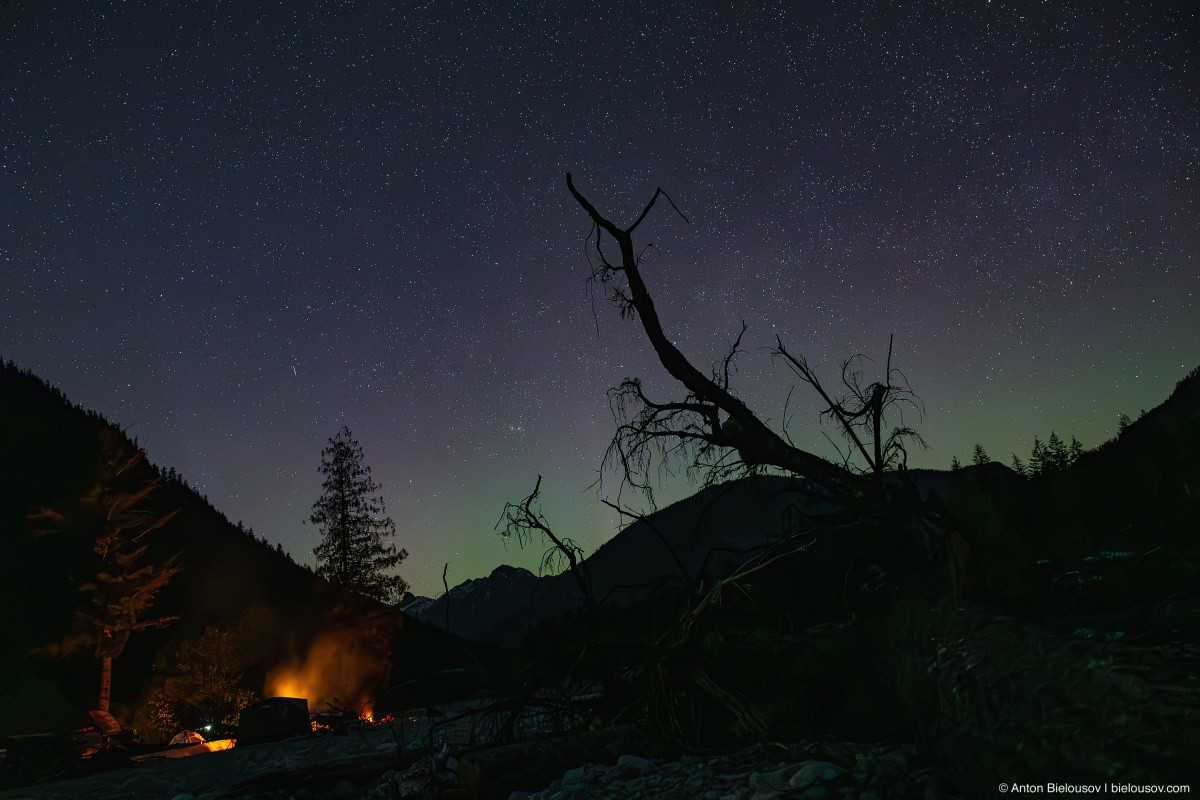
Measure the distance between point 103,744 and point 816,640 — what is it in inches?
597

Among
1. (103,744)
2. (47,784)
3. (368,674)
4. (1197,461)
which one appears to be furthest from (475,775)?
(368,674)

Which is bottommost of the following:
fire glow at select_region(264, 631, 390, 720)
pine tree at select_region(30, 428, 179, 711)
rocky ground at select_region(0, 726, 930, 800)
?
rocky ground at select_region(0, 726, 930, 800)

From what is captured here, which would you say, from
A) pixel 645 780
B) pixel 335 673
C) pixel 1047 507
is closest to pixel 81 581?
pixel 335 673

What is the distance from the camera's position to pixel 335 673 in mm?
27281

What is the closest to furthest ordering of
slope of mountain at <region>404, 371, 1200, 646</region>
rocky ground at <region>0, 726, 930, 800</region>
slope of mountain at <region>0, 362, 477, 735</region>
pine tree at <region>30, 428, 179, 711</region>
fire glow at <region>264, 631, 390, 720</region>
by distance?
rocky ground at <region>0, 726, 930, 800</region>, slope of mountain at <region>404, 371, 1200, 646</region>, pine tree at <region>30, 428, 179, 711</region>, slope of mountain at <region>0, 362, 477, 735</region>, fire glow at <region>264, 631, 390, 720</region>

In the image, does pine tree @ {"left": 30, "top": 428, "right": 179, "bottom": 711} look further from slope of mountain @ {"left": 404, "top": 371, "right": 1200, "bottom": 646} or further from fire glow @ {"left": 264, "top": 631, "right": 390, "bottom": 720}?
slope of mountain @ {"left": 404, "top": 371, "right": 1200, "bottom": 646}

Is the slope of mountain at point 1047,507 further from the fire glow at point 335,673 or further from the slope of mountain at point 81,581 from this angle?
the fire glow at point 335,673

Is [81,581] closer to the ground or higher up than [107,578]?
higher up

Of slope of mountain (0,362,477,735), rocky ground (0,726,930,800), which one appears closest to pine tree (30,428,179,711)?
slope of mountain (0,362,477,735)

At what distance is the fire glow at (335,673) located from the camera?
1016 inches

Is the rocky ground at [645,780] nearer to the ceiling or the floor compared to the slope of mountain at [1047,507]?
nearer to the floor

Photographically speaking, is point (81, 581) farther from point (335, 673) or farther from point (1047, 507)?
point (1047, 507)

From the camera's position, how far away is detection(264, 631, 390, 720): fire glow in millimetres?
25797

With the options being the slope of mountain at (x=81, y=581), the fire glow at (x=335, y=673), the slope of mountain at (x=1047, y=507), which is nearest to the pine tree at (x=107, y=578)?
the slope of mountain at (x=81, y=581)
